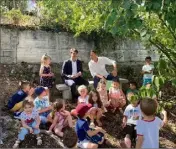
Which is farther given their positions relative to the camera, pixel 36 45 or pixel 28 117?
pixel 36 45

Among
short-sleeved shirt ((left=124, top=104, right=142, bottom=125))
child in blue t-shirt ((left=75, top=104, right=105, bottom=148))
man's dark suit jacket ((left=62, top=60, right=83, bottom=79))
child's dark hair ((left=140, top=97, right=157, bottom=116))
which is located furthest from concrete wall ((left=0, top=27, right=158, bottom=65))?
child's dark hair ((left=140, top=97, right=157, bottom=116))

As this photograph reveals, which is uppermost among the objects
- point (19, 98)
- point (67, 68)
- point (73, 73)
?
point (67, 68)

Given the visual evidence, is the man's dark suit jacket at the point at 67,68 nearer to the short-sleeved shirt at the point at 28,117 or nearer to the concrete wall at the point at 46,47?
the concrete wall at the point at 46,47

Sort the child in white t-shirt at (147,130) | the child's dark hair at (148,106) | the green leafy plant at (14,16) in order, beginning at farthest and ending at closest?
the green leafy plant at (14,16)
the child in white t-shirt at (147,130)
the child's dark hair at (148,106)

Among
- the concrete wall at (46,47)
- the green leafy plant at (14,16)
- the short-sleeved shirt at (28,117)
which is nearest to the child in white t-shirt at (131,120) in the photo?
the short-sleeved shirt at (28,117)

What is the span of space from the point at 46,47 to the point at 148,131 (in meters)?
7.12

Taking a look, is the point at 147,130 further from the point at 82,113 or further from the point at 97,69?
the point at 97,69

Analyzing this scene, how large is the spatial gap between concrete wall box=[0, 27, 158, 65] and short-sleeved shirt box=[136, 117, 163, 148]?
6.88 metres

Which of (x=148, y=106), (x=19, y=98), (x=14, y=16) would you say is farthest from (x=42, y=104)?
(x=14, y=16)

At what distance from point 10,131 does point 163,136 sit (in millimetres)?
3257

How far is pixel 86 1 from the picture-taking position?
1006cm

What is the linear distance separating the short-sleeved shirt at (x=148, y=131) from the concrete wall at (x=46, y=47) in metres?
6.88

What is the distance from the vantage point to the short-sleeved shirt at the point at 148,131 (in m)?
4.91

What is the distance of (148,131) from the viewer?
4.92 meters
